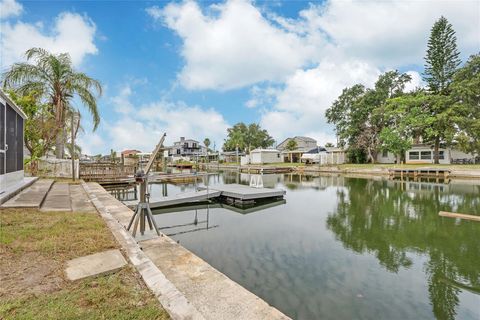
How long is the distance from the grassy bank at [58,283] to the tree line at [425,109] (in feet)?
104

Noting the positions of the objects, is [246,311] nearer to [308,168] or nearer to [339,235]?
[339,235]

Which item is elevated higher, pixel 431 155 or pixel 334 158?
pixel 431 155

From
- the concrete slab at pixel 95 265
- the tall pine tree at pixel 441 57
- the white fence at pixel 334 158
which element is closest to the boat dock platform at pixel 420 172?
the tall pine tree at pixel 441 57

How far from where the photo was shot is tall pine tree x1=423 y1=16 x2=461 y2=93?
30.2 meters

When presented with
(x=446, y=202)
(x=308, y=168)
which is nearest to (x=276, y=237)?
(x=446, y=202)

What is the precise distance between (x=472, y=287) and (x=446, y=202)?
9.22 meters

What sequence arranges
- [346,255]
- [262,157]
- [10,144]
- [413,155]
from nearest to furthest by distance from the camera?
[346,255], [10,144], [413,155], [262,157]

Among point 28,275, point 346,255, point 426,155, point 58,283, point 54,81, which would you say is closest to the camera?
point 58,283

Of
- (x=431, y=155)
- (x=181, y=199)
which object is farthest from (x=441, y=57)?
(x=181, y=199)

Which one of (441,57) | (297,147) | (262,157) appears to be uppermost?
(441,57)

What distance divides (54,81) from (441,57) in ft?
130

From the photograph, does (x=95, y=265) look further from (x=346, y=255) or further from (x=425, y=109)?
(x=425, y=109)

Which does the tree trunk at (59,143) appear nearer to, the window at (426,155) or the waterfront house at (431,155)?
the waterfront house at (431,155)

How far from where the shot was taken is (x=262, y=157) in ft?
149
